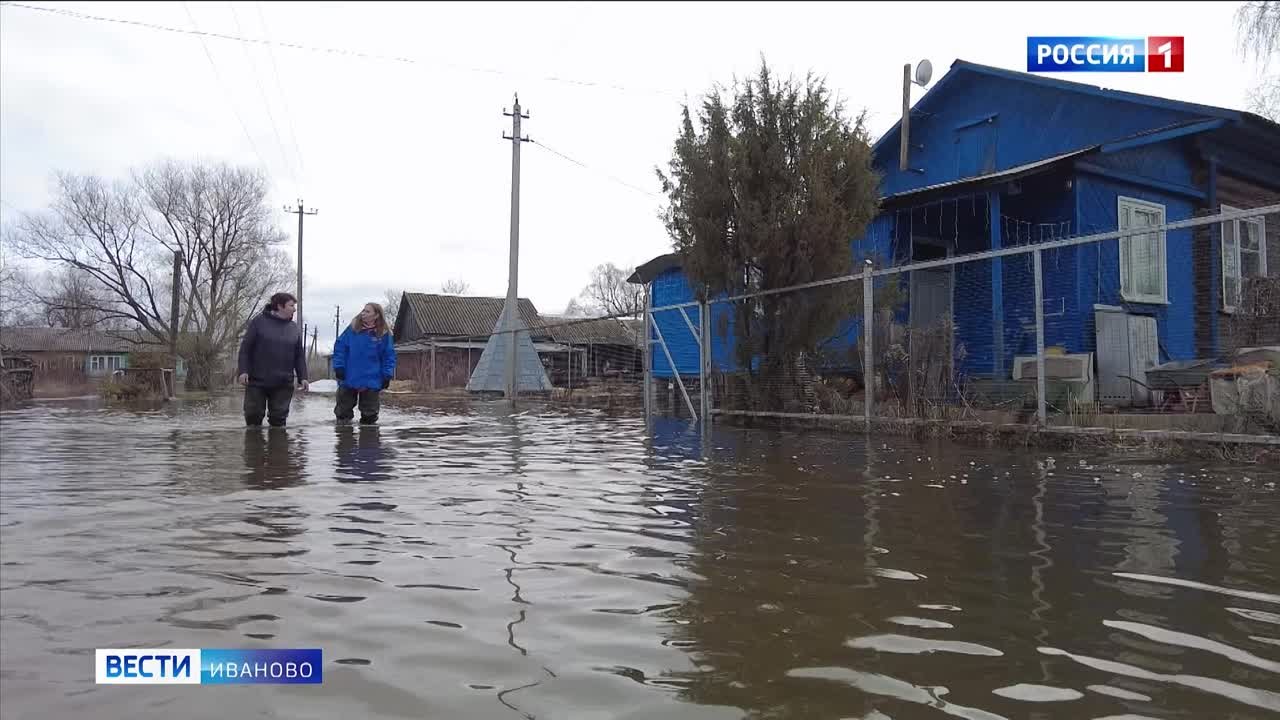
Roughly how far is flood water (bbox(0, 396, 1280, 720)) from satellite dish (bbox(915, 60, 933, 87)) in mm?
14538

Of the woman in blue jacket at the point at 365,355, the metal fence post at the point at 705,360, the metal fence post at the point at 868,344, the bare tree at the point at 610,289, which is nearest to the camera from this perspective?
the metal fence post at the point at 868,344

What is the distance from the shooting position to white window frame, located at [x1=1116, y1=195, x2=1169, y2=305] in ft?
41.2

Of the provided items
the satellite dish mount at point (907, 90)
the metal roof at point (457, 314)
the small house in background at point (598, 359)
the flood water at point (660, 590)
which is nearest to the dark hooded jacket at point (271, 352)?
the flood water at point (660, 590)

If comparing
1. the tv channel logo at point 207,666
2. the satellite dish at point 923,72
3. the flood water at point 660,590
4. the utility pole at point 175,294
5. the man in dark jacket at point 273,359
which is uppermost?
the satellite dish at point 923,72

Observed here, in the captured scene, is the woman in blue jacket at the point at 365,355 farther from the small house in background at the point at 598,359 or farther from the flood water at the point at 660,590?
the small house in background at the point at 598,359

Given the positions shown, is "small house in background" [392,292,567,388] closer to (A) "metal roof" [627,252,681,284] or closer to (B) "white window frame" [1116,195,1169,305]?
(A) "metal roof" [627,252,681,284]

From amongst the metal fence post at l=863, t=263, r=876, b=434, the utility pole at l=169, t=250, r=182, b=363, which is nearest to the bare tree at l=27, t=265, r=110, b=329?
the utility pole at l=169, t=250, r=182, b=363

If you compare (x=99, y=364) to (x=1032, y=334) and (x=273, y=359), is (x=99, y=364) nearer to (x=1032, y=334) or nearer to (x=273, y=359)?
(x=273, y=359)

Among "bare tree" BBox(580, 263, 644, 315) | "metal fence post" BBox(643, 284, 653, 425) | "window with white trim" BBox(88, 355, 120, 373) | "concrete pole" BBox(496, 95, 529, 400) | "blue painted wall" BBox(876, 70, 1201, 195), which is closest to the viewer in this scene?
"metal fence post" BBox(643, 284, 653, 425)

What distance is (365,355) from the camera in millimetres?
10203

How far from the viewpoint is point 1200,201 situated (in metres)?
14.4

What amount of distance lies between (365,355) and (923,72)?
14671 mm

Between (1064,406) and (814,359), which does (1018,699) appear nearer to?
(1064,406)

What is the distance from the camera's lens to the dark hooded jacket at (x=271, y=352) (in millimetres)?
9078
